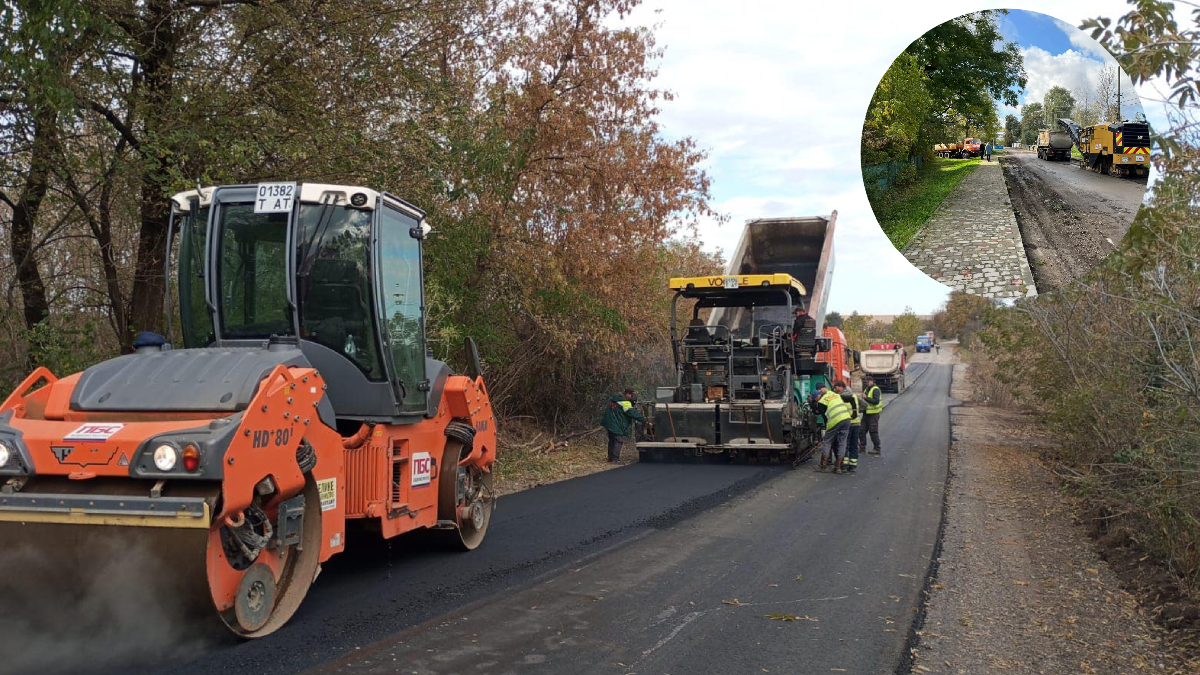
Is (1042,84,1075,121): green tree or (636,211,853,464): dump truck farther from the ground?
(1042,84,1075,121): green tree

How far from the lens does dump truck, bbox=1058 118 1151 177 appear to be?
14.2 feet

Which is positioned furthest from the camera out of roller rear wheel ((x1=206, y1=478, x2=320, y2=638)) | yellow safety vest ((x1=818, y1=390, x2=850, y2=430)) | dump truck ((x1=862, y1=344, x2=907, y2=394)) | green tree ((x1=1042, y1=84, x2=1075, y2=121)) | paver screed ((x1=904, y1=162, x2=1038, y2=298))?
dump truck ((x1=862, y1=344, x2=907, y2=394))

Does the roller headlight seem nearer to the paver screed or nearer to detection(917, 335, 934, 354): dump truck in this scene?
the paver screed

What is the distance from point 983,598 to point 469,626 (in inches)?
141

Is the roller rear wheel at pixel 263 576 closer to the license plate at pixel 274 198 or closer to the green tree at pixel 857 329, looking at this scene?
the license plate at pixel 274 198

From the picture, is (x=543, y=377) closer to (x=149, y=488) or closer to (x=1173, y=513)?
(x=1173, y=513)

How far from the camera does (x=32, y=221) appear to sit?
9656mm

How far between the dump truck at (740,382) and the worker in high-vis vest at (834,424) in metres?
0.58

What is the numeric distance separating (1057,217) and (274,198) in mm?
4541

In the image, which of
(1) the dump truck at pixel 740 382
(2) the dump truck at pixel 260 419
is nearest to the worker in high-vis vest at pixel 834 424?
(1) the dump truck at pixel 740 382

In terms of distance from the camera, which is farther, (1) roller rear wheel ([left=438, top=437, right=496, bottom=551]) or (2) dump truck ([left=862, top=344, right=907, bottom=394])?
(2) dump truck ([left=862, top=344, right=907, bottom=394])

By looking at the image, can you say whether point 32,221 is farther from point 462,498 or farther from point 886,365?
point 886,365

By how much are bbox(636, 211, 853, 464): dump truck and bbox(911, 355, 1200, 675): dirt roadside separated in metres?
3.44

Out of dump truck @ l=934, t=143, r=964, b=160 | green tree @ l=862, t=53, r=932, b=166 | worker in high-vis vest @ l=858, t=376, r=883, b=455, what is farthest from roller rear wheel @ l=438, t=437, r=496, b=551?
worker in high-vis vest @ l=858, t=376, r=883, b=455
